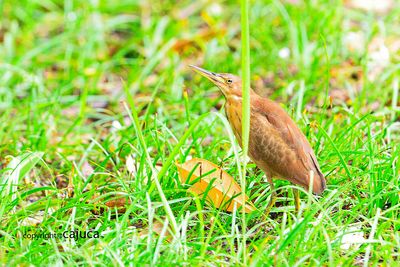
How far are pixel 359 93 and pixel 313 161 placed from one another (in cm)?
217

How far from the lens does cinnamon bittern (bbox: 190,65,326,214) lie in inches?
164

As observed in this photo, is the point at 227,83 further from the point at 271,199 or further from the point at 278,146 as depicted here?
the point at 271,199

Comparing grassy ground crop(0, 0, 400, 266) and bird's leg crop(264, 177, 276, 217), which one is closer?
grassy ground crop(0, 0, 400, 266)

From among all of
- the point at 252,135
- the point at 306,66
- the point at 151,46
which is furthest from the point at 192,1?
the point at 252,135

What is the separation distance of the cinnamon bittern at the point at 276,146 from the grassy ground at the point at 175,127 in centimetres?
11

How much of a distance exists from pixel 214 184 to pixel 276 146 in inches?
16.1

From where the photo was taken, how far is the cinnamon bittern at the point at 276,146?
4.16 metres

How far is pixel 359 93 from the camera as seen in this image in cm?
623

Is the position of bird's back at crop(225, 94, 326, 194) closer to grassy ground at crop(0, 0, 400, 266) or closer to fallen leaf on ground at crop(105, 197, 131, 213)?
grassy ground at crop(0, 0, 400, 266)

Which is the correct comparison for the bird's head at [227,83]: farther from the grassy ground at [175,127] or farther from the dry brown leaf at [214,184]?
the dry brown leaf at [214,184]

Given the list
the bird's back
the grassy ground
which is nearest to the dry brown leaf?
the grassy ground

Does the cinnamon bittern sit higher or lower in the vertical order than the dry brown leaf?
higher

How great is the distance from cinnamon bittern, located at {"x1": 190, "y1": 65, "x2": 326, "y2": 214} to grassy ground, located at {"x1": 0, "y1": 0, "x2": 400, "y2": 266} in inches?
4.4

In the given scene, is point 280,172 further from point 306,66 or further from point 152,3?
point 152,3
